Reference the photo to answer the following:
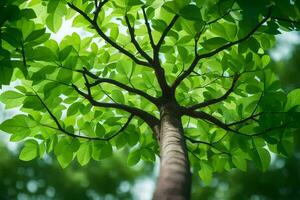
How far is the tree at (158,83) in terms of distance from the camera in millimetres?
1152

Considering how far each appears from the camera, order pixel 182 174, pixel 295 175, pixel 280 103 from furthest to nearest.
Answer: pixel 295 175 < pixel 280 103 < pixel 182 174

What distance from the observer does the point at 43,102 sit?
133 cm

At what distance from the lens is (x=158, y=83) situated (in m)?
1.39

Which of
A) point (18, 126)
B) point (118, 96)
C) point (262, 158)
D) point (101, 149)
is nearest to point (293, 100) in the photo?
point (262, 158)

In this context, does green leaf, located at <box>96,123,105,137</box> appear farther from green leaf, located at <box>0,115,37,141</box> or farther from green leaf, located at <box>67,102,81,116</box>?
green leaf, located at <box>0,115,37,141</box>

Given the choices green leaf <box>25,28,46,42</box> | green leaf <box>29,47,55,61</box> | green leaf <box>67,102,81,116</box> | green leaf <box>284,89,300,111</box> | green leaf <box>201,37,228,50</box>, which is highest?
green leaf <box>25,28,46,42</box>

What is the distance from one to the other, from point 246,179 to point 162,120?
6.73 m

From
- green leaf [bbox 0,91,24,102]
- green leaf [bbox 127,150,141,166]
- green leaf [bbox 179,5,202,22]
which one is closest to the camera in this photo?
green leaf [bbox 179,5,202,22]

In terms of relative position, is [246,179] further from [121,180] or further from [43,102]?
[43,102]

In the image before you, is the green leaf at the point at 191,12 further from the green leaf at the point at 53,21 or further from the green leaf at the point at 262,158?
the green leaf at the point at 262,158

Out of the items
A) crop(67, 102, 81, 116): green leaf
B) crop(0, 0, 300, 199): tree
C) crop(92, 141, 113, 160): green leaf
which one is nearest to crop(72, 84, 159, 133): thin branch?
crop(0, 0, 300, 199): tree

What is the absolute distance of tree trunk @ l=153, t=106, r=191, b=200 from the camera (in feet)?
2.89

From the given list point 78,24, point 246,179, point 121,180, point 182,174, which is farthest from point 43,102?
point 121,180

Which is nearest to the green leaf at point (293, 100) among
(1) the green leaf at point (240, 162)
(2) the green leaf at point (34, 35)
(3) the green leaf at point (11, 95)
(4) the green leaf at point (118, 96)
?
(1) the green leaf at point (240, 162)
